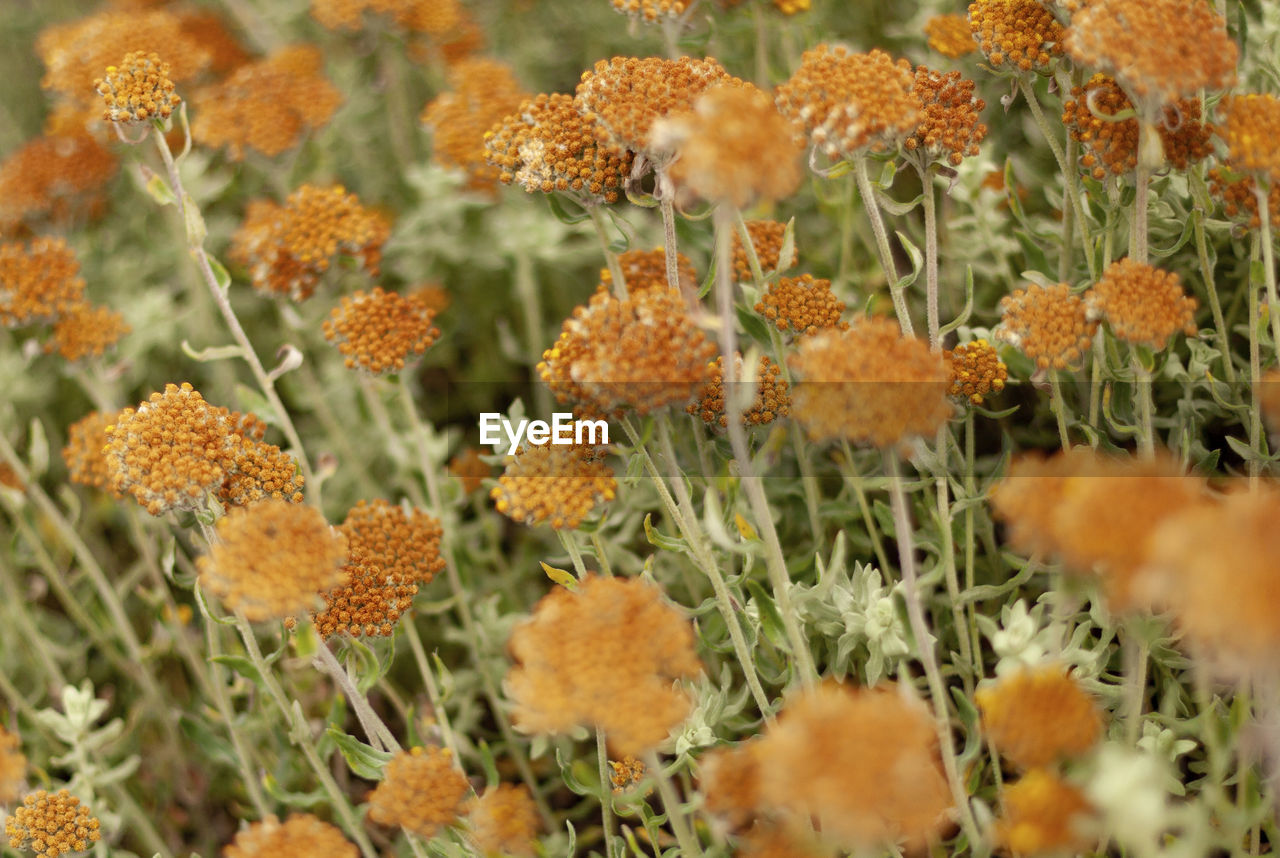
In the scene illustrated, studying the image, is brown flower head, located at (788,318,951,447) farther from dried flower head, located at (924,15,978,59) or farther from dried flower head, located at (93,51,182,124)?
dried flower head, located at (93,51,182,124)

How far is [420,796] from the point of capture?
4.98 ft

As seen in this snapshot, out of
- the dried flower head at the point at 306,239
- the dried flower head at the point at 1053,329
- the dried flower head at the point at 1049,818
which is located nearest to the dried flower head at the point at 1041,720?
the dried flower head at the point at 1049,818

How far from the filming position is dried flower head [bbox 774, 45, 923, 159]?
1590 mm

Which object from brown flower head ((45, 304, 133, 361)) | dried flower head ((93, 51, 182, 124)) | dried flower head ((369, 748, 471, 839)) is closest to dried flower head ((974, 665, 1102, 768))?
dried flower head ((369, 748, 471, 839))

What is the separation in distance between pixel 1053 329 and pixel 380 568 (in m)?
1.25

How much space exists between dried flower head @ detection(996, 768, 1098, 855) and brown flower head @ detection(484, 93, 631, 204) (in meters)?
1.16

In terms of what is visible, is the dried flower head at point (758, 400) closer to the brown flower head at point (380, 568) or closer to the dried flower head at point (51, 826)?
the brown flower head at point (380, 568)

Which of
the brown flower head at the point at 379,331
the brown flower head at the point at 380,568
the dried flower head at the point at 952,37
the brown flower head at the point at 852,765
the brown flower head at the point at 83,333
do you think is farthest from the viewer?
the brown flower head at the point at 83,333

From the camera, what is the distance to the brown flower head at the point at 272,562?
144cm

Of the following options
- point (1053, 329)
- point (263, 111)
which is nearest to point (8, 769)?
point (1053, 329)

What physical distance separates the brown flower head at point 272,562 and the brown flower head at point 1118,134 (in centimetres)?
140

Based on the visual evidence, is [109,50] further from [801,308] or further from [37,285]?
[801,308]

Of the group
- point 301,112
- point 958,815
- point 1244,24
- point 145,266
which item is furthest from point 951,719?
point 145,266

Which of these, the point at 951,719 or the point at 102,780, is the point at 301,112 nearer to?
the point at 102,780
